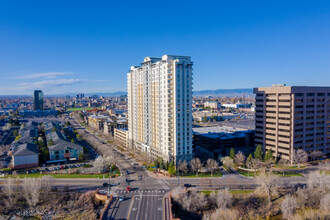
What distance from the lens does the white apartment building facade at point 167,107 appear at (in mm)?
63938

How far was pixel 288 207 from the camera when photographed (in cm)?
4341

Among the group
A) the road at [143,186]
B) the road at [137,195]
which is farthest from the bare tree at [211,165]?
the road at [137,195]

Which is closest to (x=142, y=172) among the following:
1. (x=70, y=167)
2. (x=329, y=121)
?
(x=70, y=167)

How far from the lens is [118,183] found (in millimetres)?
56281

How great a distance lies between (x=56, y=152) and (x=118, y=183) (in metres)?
31.0

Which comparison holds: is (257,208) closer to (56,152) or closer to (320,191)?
(320,191)

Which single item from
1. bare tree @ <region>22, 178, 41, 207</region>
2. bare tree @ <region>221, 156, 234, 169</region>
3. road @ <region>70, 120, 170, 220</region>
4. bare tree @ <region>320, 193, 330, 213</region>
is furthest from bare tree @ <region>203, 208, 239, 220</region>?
bare tree @ <region>22, 178, 41, 207</region>

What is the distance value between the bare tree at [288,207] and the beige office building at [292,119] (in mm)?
27196

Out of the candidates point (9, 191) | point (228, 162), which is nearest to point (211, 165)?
point (228, 162)

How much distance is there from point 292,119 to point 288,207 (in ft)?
104

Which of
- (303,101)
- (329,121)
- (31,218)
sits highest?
(303,101)

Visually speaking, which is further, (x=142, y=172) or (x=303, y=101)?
(x=303, y=101)

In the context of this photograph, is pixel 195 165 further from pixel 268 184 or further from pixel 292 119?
pixel 292 119

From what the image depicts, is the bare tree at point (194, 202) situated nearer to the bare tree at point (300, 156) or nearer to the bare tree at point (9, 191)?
the bare tree at point (9, 191)
